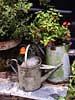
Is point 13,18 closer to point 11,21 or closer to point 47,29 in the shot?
point 11,21

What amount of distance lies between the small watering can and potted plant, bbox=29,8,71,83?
0.10 metres

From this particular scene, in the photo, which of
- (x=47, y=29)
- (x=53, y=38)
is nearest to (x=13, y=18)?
(x=47, y=29)

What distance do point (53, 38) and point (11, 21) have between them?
21.6 inches

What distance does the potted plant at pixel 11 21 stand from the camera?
328 cm

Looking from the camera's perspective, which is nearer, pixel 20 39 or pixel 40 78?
pixel 40 78

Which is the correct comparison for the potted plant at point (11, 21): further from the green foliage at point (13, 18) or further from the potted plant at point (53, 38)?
the potted plant at point (53, 38)

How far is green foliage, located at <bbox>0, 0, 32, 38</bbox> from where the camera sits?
129 inches

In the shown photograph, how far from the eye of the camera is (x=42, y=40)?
324 centimetres

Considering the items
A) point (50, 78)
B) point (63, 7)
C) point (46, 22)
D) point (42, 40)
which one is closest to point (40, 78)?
point (50, 78)

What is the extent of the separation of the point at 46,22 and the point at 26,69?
61cm

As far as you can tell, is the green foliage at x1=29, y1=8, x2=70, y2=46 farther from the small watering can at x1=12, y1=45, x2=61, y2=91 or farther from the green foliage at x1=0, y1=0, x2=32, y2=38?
the small watering can at x1=12, y1=45, x2=61, y2=91

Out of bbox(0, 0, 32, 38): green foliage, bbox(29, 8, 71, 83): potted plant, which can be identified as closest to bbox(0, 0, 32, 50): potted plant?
bbox(0, 0, 32, 38): green foliage

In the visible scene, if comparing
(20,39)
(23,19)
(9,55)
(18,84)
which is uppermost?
(23,19)

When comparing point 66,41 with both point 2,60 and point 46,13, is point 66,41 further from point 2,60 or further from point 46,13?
point 2,60
